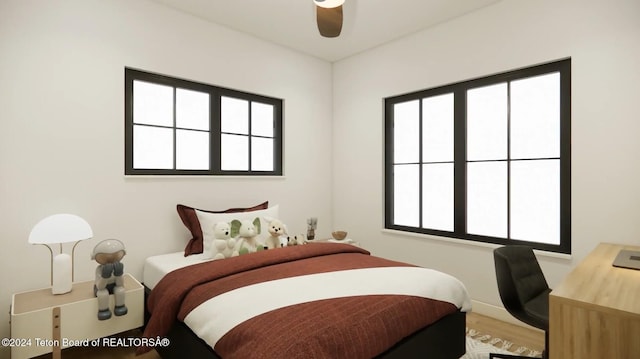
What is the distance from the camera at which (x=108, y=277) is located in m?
2.07

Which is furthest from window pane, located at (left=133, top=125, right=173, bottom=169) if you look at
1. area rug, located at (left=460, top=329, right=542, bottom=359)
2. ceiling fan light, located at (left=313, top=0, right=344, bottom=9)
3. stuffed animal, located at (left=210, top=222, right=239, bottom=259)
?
area rug, located at (left=460, top=329, right=542, bottom=359)

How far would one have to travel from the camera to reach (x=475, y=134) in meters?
3.05

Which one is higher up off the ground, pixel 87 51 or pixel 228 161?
pixel 87 51

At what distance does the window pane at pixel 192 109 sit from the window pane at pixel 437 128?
221cm

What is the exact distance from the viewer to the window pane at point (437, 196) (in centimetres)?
324

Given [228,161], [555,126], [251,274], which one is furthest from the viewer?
[228,161]

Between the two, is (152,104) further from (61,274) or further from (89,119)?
(61,274)

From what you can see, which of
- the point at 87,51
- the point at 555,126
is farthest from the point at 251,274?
the point at 555,126

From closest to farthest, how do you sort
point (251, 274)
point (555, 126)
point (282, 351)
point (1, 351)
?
point (282, 351) → point (251, 274) → point (1, 351) → point (555, 126)

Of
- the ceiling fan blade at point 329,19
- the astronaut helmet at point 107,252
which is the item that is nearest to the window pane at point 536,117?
the ceiling fan blade at point 329,19

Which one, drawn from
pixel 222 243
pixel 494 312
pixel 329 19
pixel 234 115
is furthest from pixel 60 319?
pixel 494 312

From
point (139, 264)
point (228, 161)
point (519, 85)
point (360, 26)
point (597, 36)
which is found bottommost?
point (139, 264)

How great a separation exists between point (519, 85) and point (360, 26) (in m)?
1.54

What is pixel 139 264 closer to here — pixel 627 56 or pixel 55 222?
pixel 55 222
